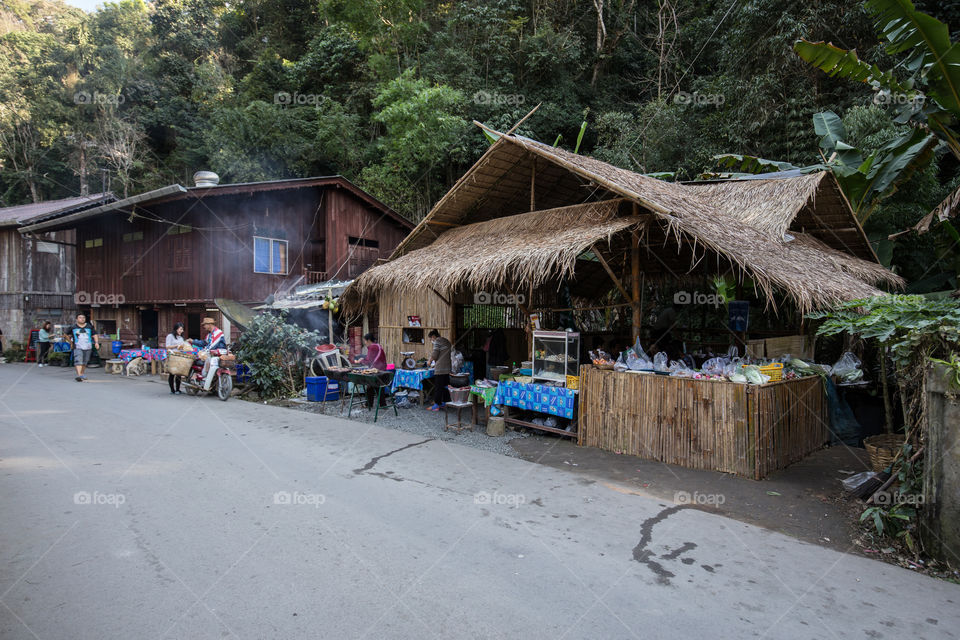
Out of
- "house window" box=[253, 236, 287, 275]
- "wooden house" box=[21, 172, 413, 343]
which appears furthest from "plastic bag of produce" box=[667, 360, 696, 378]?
"house window" box=[253, 236, 287, 275]

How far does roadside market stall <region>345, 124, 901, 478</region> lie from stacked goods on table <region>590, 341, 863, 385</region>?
5 centimetres

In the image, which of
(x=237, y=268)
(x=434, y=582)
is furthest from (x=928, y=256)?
(x=237, y=268)

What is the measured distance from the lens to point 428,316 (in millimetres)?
11750

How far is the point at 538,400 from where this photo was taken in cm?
834

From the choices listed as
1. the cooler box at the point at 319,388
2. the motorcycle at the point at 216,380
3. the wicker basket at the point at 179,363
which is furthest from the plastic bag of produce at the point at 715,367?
the wicker basket at the point at 179,363

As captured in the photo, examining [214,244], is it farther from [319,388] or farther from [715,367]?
[715,367]

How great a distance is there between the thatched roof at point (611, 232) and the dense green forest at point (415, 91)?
3.36m

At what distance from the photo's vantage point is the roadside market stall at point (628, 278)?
6.63 metres

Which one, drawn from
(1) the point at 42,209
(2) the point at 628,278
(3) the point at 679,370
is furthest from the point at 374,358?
(1) the point at 42,209

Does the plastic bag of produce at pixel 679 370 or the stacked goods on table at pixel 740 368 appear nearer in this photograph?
the stacked goods on table at pixel 740 368

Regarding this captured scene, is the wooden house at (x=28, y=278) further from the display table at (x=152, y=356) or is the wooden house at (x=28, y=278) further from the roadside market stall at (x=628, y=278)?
the roadside market stall at (x=628, y=278)

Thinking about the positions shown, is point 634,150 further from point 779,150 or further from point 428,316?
point 428,316

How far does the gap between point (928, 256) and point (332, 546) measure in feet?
48.4

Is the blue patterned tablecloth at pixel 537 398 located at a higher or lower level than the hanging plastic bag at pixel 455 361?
lower
